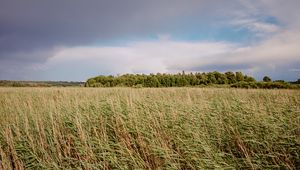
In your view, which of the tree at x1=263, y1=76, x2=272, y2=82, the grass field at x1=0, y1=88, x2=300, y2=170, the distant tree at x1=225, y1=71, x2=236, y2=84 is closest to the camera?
the grass field at x1=0, y1=88, x2=300, y2=170

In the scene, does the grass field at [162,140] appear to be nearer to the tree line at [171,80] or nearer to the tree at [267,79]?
the tree at [267,79]

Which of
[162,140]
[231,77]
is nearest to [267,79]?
[231,77]

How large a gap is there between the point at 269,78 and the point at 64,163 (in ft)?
88.0

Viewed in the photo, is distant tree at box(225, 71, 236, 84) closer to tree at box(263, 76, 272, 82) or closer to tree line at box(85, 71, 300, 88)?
tree line at box(85, 71, 300, 88)

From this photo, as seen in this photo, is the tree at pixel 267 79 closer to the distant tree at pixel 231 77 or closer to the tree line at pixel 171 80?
the tree line at pixel 171 80

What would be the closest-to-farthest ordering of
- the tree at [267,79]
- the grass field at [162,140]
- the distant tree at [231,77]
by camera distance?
the grass field at [162,140], the tree at [267,79], the distant tree at [231,77]

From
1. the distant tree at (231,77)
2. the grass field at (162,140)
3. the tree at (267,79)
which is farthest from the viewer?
the distant tree at (231,77)

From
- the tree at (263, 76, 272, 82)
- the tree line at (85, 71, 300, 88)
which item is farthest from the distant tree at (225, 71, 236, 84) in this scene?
the tree at (263, 76, 272, 82)

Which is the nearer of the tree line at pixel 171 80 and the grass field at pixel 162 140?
the grass field at pixel 162 140

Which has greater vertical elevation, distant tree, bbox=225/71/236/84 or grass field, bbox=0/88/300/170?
distant tree, bbox=225/71/236/84

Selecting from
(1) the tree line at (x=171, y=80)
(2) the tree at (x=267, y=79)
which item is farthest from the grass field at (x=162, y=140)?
(1) the tree line at (x=171, y=80)

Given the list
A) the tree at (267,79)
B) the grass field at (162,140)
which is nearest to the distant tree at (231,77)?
the tree at (267,79)

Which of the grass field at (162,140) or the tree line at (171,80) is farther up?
the tree line at (171,80)

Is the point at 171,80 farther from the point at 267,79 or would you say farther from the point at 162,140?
the point at 162,140
